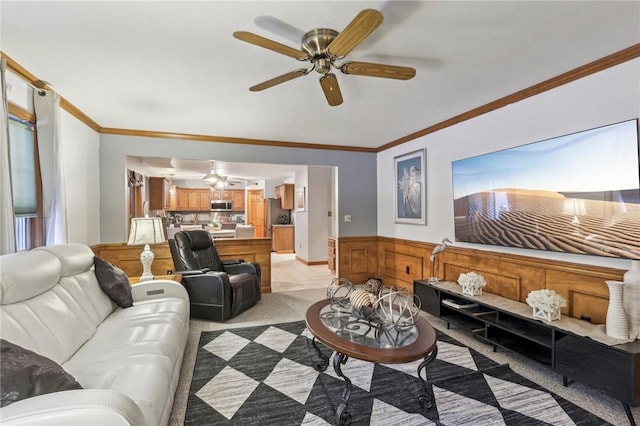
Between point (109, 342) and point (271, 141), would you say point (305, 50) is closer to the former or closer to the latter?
point (109, 342)

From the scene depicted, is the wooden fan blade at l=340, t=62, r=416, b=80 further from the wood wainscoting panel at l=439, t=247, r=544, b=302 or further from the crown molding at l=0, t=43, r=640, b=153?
the wood wainscoting panel at l=439, t=247, r=544, b=302

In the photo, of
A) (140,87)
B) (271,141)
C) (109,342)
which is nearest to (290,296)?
(271,141)

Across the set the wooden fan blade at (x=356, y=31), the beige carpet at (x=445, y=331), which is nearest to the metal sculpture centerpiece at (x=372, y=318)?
the beige carpet at (x=445, y=331)

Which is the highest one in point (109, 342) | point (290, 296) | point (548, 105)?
point (548, 105)

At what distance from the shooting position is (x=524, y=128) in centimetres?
300

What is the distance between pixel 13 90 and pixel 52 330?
1905 millimetres

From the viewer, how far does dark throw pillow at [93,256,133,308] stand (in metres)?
2.57

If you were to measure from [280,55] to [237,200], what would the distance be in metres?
9.83

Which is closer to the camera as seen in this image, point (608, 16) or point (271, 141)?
point (608, 16)

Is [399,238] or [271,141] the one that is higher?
[271,141]

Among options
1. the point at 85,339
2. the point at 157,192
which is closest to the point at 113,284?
the point at 85,339

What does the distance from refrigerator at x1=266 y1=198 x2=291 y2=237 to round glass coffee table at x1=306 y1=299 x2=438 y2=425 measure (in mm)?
7794

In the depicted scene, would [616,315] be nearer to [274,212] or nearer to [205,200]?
[274,212]

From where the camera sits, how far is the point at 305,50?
205cm
